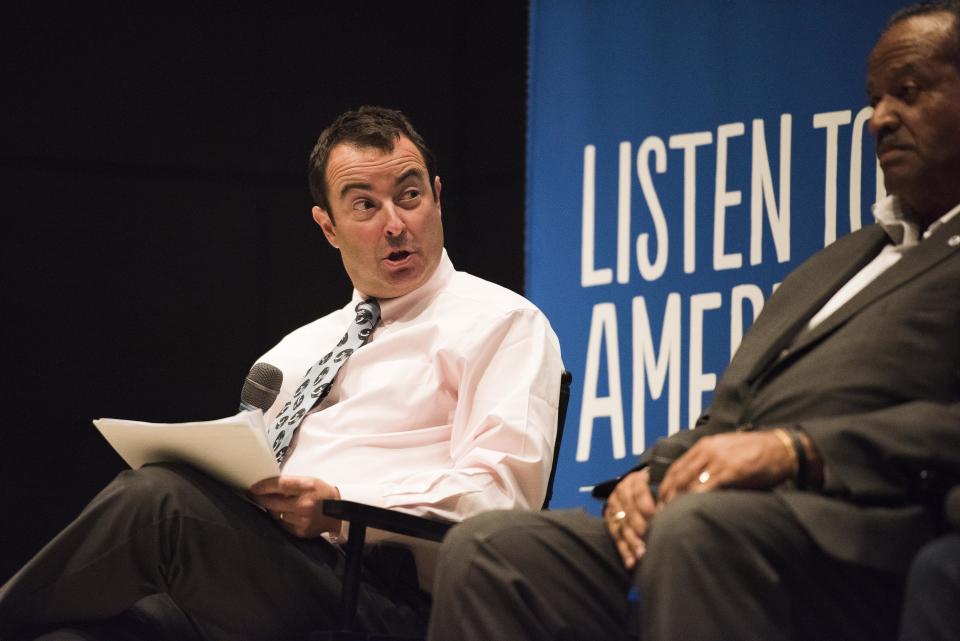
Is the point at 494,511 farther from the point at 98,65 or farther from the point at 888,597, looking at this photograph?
the point at 98,65

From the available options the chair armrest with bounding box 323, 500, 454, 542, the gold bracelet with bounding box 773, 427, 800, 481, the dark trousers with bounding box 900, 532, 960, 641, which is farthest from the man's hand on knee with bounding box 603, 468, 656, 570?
the dark trousers with bounding box 900, 532, 960, 641

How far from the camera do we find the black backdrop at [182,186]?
4.38 meters

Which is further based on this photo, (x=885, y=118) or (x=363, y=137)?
(x=363, y=137)

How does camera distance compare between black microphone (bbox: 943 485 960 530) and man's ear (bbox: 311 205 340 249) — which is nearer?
black microphone (bbox: 943 485 960 530)

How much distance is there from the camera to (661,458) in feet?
6.69

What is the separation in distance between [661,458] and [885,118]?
624mm

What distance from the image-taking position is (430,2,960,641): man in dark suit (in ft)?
5.39

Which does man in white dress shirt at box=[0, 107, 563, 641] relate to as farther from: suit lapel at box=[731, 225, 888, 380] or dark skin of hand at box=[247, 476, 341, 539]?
suit lapel at box=[731, 225, 888, 380]

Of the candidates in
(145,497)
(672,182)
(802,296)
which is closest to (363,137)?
(672,182)

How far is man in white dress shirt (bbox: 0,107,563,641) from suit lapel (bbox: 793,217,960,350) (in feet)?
2.19

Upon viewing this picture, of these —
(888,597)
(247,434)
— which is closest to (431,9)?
(247,434)

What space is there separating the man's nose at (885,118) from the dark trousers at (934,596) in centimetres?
78

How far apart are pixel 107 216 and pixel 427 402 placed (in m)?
2.18

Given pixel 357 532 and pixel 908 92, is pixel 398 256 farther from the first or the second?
pixel 908 92
